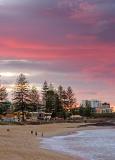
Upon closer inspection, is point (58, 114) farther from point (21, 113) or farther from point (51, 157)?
point (51, 157)

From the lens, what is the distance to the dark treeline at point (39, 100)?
431 ft

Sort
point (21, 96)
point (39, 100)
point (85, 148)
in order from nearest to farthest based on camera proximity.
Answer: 1. point (85, 148)
2. point (21, 96)
3. point (39, 100)

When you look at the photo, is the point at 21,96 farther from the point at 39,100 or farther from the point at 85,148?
the point at 85,148

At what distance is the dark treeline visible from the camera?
131500 mm

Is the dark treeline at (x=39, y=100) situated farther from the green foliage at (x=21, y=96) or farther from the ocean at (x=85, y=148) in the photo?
the ocean at (x=85, y=148)

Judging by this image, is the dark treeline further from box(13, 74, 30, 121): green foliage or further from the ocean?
the ocean

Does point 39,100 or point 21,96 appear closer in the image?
point 21,96

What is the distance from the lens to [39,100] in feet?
545

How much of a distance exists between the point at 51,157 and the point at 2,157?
205 inches

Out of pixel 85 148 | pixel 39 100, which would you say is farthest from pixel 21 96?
pixel 85 148

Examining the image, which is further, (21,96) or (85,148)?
(21,96)

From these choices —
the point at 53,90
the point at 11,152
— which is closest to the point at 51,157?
the point at 11,152

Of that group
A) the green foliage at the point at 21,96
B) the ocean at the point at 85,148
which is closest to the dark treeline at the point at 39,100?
the green foliage at the point at 21,96

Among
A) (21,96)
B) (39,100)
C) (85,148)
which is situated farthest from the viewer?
(39,100)
